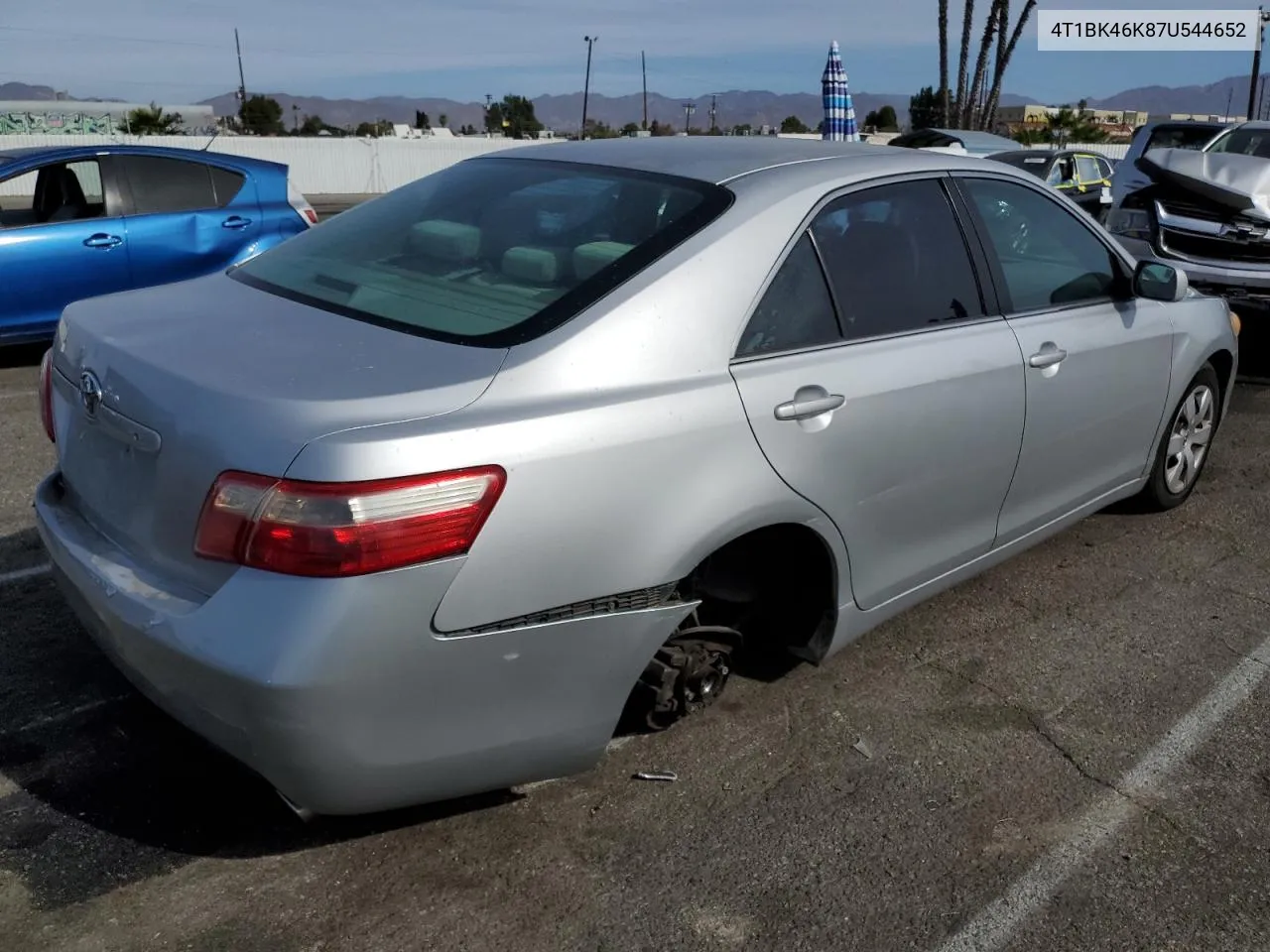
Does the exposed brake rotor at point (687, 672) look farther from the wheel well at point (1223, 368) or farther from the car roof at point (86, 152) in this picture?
the car roof at point (86, 152)

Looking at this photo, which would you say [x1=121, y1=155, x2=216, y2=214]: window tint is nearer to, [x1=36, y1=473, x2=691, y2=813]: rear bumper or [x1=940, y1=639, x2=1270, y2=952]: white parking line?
[x1=36, y1=473, x2=691, y2=813]: rear bumper

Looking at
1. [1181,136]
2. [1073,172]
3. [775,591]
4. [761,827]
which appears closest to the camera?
[761,827]

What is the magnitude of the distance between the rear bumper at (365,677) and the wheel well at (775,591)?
1.38 ft

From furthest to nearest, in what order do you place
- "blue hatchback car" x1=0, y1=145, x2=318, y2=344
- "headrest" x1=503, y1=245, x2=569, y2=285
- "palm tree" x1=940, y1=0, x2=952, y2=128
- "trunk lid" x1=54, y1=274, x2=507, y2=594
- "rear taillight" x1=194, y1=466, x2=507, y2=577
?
"palm tree" x1=940, y1=0, x2=952, y2=128 → "blue hatchback car" x1=0, y1=145, x2=318, y2=344 → "headrest" x1=503, y1=245, x2=569, y2=285 → "trunk lid" x1=54, y1=274, x2=507, y2=594 → "rear taillight" x1=194, y1=466, x2=507, y2=577

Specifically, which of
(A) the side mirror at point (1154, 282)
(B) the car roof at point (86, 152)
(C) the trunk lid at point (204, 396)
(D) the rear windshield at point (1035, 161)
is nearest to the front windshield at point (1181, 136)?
(D) the rear windshield at point (1035, 161)

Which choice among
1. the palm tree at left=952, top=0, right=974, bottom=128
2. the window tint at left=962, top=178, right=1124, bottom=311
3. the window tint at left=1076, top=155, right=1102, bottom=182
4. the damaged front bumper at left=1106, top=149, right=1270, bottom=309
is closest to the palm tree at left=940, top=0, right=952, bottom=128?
the palm tree at left=952, top=0, right=974, bottom=128

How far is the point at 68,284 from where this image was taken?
7.35 meters

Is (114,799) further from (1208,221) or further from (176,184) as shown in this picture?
(1208,221)

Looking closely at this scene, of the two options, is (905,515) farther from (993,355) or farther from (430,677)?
(430,677)

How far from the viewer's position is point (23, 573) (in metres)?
4.07

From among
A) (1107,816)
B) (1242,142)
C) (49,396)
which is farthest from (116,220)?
(1242,142)

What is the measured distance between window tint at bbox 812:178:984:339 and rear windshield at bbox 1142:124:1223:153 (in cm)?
1024

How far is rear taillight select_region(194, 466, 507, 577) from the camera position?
6.97 feet

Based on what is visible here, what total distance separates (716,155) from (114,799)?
2.31 meters
